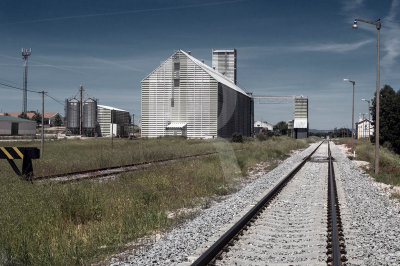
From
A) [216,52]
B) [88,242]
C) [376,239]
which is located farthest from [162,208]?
[216,52]

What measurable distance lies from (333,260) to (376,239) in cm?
196

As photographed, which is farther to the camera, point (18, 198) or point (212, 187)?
point (212, 187)

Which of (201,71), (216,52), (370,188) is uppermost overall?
(216,52)

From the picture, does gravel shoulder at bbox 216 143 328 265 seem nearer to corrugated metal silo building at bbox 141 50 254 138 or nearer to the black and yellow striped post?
the black and yellow striped post

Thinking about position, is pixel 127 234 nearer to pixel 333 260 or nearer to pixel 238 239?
pixel 238 239

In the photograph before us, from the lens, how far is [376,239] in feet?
21.7

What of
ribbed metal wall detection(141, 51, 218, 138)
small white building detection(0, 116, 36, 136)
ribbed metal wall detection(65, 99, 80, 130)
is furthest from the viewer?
ribbed metal wall detection(65, 99, 80, 130)

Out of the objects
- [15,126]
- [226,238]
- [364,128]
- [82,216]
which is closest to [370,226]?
[226,238]

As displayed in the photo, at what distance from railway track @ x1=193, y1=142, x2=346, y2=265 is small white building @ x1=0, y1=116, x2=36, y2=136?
256 ft

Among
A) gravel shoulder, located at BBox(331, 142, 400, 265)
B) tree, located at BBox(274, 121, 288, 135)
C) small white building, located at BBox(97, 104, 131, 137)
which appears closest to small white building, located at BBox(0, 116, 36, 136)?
small white building, located at BBox(97, 104, 131, 137)

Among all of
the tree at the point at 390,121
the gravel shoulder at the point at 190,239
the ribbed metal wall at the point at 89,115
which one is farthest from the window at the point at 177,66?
the gravel shoulder at the point at 190,239

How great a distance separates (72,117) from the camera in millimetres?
90312

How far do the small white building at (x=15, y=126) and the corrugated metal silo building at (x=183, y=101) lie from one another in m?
32.3

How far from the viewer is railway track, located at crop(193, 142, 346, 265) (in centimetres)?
539
